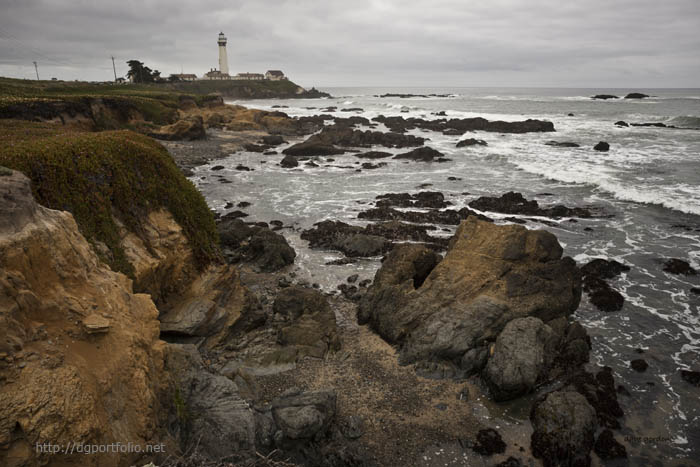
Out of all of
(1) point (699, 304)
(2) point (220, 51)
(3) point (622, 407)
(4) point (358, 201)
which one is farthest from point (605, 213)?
(2) point (220, 51)

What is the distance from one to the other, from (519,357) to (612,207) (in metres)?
17.8

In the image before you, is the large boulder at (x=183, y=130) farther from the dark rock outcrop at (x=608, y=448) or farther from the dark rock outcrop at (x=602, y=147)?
the dark rock outcrop at (x=608, y=448)

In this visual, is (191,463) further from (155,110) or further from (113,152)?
(155,110)

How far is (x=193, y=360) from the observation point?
7.11 m

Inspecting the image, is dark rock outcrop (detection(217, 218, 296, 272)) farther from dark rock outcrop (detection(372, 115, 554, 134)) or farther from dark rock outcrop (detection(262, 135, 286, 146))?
dark rock outcrop (detection(372, 115, 554, 134))

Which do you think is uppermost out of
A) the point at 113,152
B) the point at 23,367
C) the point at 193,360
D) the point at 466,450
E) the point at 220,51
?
the point at 220,51

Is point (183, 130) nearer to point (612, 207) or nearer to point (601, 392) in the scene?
point (612, 207)

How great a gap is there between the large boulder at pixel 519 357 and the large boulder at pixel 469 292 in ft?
1.84

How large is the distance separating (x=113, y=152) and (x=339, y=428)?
7.54 metres

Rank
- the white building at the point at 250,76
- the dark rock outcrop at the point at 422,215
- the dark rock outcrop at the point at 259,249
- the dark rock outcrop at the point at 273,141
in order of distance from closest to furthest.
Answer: the dark rock outcrop at the point at 259,249, the dark rock outcrop at the point at 422,215, the dark rock outcrop at the point at 273,141, the white building at the point at 250,76

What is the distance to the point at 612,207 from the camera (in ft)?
72.0

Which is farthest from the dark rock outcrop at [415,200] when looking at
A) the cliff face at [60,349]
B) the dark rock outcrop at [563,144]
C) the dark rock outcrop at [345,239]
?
the dark rock outcrop at [563,144]

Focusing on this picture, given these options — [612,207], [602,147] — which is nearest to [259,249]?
[612,207]

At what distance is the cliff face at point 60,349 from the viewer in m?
3.91
